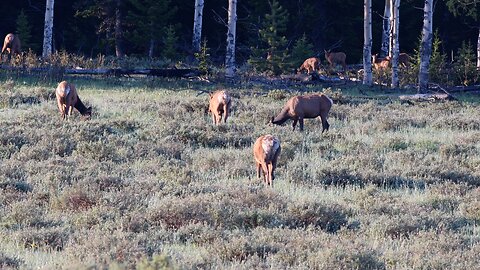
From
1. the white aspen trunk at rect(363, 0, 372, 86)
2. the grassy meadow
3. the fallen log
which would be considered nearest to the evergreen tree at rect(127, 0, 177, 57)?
the white aspen trunk at rect(363, 0, 372, 86)

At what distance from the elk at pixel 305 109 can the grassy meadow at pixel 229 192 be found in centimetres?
35

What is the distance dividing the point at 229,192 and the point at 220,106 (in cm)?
877

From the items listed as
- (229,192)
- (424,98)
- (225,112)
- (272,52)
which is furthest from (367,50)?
(229,192)

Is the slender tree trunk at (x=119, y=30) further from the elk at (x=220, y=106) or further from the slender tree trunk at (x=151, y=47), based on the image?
the elk at (x=220, y=106)

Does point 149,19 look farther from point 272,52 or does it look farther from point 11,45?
point 272,52

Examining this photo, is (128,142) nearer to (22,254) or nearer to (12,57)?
(22,254)

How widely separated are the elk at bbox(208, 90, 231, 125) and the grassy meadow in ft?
0.99

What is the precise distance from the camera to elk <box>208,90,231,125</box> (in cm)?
2019

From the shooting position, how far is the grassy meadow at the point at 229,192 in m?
8.90

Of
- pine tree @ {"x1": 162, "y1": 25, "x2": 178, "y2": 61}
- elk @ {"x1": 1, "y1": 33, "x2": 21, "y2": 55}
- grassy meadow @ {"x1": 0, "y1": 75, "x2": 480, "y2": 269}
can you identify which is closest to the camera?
grassy meadow @ {"x1": 0, "y1": 75, "x2": 480, "y2": 269}

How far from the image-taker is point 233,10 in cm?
3014

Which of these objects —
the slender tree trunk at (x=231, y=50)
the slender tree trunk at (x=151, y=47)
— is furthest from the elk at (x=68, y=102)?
the slender tree trunk at (x=151, y=47)

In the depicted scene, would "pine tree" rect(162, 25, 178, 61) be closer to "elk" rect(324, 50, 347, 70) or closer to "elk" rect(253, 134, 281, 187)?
"elk" rect(324, 50, 347, 70)

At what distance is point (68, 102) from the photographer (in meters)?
20.2
